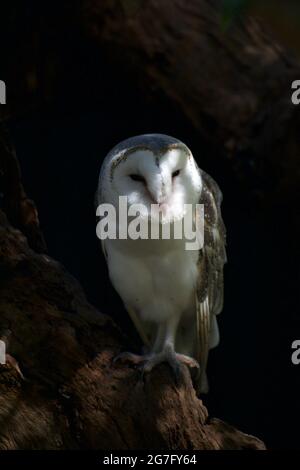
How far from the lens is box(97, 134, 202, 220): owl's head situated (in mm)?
1430

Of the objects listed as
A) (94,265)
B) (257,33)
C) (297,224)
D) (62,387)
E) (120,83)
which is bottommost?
(62,387)

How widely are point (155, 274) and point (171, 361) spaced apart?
0.73 feet

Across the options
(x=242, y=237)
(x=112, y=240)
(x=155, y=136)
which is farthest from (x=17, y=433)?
(x=242, y=237)

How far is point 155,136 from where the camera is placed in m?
1.50

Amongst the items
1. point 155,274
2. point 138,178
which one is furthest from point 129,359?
point 138,178

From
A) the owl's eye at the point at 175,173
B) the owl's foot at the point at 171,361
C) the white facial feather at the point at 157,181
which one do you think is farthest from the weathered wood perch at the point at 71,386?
the owl's eye at the point at 175,173

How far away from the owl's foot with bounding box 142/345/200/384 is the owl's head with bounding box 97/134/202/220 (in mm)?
368

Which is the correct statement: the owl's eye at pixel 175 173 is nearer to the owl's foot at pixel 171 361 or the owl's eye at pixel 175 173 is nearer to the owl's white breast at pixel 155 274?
the owl's white breast at pixel 155 274

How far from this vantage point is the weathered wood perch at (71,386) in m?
1.46

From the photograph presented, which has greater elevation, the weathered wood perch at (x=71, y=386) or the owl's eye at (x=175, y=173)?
the owl's eye at (x=175, y=173)

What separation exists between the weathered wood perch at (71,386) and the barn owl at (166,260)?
0.08 metres

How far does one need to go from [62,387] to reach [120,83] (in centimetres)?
131
